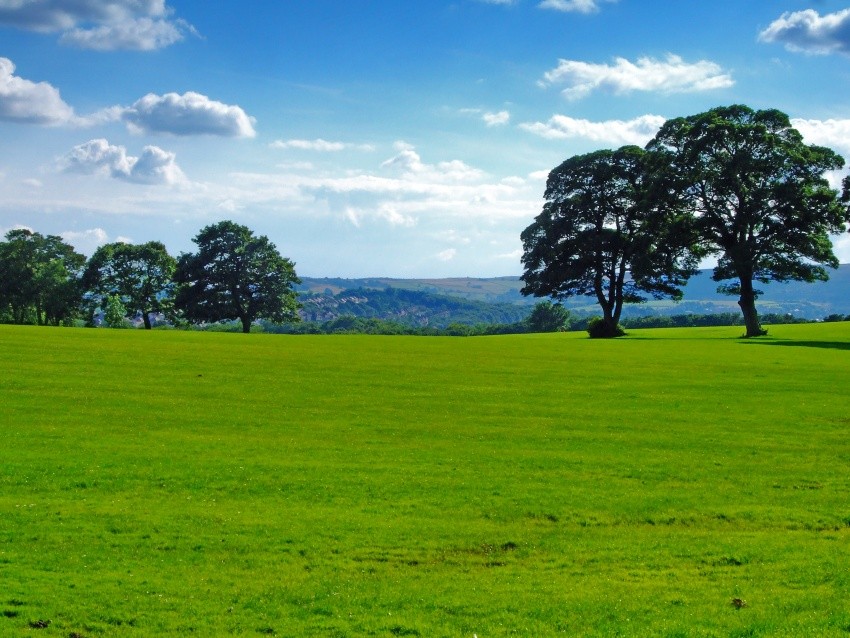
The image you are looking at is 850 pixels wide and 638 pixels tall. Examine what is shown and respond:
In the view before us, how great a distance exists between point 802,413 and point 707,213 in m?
49.9

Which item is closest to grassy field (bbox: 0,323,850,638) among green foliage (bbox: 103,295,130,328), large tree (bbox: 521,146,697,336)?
large tree (bbox: 521,146,697,336)

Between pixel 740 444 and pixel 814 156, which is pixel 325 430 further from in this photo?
pixel 814 156

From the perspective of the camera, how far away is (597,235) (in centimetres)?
8406

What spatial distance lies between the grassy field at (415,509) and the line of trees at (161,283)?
71310 millimetres

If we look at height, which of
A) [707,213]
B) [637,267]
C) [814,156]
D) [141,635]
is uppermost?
[814,156]

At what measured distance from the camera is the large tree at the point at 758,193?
229 feet

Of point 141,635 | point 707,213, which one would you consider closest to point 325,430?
point 141,635

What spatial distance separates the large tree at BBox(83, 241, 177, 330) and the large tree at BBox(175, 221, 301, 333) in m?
4.41

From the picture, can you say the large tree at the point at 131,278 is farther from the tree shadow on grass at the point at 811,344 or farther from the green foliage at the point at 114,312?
the tree shadow on grass at the point at 811,344

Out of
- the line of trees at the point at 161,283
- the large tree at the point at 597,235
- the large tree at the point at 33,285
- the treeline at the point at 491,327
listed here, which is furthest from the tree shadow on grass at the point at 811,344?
the large tree at the point at 33,285

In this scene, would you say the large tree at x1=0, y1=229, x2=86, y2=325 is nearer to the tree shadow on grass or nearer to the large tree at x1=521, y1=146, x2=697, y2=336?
the large tree at x1=521, y1=146, x2=697, y2=336

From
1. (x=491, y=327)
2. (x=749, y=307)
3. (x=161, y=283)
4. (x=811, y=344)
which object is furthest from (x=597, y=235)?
Result: (x=491, y=327)

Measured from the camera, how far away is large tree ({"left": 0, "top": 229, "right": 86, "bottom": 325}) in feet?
358

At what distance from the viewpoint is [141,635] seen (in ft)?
33.3
